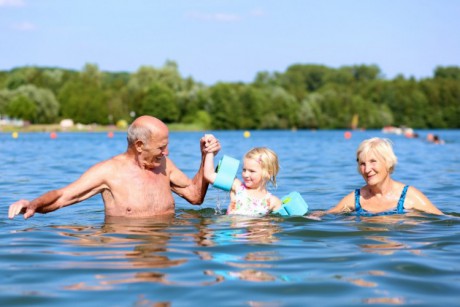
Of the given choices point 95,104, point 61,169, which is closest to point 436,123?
point 95,104

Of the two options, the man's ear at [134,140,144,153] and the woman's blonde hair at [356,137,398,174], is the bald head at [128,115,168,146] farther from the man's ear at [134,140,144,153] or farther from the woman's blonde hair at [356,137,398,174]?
the woman's blonde hair at [356,137,398,174]

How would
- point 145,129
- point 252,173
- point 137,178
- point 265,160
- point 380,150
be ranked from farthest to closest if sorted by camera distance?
1. point 252,173
2. point 265,160
3. point 380,150
4. point 137,178
5. point 145,129

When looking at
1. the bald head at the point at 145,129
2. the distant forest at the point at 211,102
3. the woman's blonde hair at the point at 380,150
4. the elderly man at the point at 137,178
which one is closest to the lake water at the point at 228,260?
the elderly man at the point at 137,178

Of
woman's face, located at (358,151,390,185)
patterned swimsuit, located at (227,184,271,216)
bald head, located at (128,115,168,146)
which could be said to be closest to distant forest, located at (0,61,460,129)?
patterned swimsuit, located at (227,184,271,216)

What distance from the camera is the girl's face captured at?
26.5 feet

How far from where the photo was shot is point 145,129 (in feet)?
24.7

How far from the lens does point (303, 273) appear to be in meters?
5.24

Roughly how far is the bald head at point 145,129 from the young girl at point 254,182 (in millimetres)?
739

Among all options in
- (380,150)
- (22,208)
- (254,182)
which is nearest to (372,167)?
(380,150)

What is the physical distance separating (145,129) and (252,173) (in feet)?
4.70

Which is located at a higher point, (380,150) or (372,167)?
(380,150)

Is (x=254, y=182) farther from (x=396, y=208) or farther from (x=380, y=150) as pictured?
(x=396, y=208)

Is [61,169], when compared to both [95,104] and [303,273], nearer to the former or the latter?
[303,273]

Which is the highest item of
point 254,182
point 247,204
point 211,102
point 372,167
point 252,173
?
point 211,102
